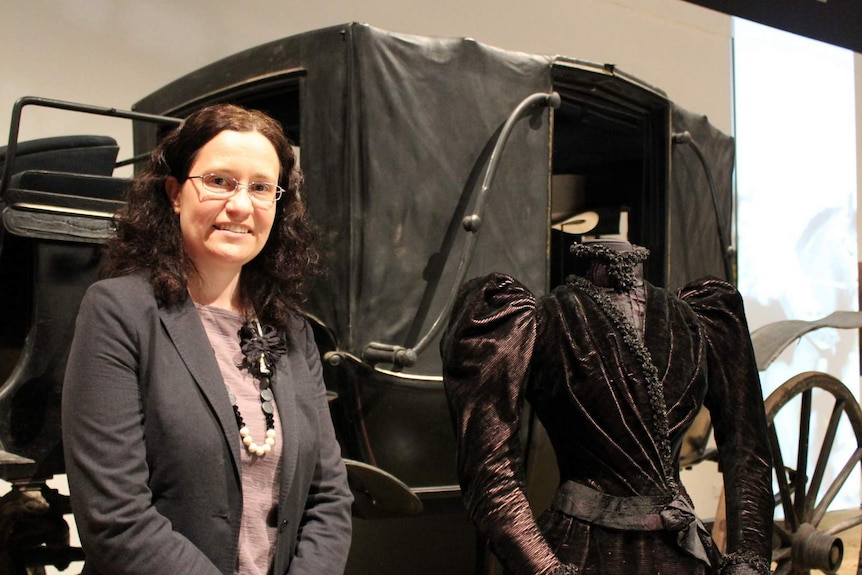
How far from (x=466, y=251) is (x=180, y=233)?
41.1 inches

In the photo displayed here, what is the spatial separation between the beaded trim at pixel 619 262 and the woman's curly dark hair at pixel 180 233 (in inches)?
23.5

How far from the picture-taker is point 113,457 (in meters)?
1.49

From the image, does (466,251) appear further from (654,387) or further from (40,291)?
(40,291)

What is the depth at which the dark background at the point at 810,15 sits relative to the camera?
2.69m

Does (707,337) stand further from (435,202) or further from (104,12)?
(104,12)

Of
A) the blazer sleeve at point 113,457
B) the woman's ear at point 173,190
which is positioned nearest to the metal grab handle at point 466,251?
the woman's ear at point 173,190

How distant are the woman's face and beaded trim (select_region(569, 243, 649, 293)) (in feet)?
2.30

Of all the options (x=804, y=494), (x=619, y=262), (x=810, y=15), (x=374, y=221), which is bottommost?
(x=804, y=494)

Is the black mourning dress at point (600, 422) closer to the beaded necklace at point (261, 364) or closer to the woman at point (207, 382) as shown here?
the woman at point (207, 382)

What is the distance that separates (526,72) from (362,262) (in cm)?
79

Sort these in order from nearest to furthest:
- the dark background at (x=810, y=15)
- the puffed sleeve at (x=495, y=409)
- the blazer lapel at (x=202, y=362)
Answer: the blazer lapel at (x=202, y=362) → the puffed sleeve at (x=495, y=409) → the dark background at (x=810, y=15)

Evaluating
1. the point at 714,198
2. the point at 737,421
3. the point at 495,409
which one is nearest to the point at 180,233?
the point at 495,409

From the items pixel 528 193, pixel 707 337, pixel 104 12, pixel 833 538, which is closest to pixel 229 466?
pixel 707 337

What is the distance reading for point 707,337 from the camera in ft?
7.01
